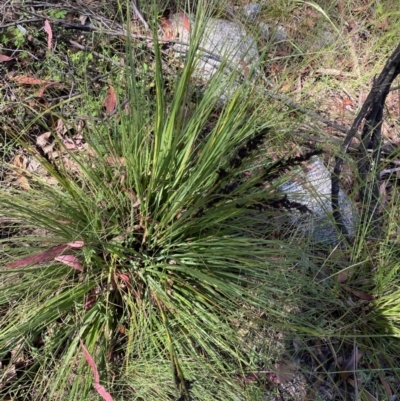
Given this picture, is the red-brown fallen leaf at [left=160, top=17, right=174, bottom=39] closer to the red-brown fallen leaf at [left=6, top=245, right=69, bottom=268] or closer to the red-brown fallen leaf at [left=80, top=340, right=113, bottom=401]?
the red-brown fallen leaf at [left=6, top=245, right=69, bottom=268]

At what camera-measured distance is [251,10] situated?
2.25 metres

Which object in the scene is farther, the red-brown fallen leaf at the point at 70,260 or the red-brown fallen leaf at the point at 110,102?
the red-brown fallen leaf at the point at 110,102

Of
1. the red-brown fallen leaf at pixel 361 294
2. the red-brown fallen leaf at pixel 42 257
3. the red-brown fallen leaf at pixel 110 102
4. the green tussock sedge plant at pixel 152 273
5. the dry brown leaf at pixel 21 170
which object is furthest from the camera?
the red-brown fallen leaf at pixel 110 102

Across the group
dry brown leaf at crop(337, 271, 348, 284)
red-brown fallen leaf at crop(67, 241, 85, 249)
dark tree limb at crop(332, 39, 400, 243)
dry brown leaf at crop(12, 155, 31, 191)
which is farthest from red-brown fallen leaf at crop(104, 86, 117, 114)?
dry brown leaf at crop(337, 271, 348, 284)

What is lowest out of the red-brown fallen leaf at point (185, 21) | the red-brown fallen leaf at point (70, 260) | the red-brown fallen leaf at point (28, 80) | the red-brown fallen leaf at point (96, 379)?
the red-brown fallen leaf at point (96, 379)

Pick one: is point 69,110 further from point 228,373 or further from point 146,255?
point 228,373

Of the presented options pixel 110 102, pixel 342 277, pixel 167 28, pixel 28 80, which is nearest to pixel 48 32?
pixel 28 80

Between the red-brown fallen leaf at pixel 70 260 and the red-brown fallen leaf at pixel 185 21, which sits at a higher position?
the red-brown fallen leaf at pixel 185 21

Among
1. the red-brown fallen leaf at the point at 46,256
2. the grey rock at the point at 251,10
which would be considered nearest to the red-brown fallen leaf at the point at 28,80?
the red-brown fallen leaf at the point at 46,256

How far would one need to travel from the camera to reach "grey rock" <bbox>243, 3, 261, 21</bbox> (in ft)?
7.20

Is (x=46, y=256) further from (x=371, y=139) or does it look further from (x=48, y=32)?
(x=371, y=139)

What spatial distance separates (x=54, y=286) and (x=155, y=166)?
55 cm

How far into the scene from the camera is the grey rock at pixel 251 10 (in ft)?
7.20

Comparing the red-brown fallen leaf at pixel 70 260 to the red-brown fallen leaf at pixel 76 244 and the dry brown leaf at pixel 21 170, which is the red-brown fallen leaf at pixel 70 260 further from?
the dry brown leaf at pixel 21 170
